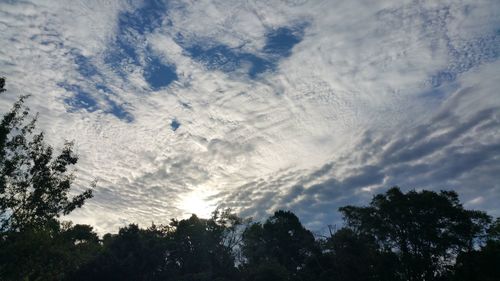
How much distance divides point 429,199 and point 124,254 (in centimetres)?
5457

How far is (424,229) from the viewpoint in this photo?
1879 inches

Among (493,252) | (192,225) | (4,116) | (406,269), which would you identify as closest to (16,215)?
(4,116)

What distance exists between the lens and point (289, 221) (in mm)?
73062

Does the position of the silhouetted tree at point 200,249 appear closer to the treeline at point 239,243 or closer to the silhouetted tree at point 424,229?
the treeline at point 239,243

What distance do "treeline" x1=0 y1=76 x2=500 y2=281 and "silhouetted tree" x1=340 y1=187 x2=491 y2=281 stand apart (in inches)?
5.7

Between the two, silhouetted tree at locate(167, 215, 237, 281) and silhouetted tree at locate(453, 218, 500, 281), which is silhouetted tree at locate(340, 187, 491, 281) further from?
silhouetted tree at locate(167, 215, 237, 281)

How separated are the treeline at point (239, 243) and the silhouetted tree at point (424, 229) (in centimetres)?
14

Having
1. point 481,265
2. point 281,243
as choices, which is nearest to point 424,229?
point 481,265

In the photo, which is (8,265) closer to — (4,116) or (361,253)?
(4,116)

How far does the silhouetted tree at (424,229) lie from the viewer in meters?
46.2

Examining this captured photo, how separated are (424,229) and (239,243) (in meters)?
44.7

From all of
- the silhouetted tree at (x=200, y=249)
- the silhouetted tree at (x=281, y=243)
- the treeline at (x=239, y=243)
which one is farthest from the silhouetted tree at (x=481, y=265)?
the silhouetted tree at (x=200, y=249)

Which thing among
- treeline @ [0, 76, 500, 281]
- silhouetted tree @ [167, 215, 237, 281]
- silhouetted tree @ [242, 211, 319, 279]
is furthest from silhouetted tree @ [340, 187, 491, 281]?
silhouetted tree @ [167, 215, 237, 281]

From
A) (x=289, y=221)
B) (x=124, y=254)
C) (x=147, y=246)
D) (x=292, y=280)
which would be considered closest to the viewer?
(x=292, y=280)
